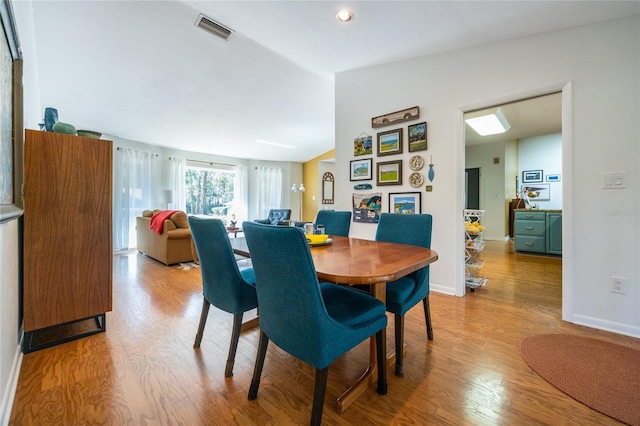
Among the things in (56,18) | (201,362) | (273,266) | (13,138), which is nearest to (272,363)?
(201,362)

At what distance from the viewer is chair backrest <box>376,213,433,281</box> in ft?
6.23

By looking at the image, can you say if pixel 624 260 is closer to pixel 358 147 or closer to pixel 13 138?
pixel 358 147

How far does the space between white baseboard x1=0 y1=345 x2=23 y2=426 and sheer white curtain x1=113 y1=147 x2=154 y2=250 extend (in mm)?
4281

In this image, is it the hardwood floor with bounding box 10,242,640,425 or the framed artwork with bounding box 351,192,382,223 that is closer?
the hardwood floor with bounding box 10,242,640,425

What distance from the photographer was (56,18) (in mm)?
2371

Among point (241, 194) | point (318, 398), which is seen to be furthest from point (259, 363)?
point (241, 194)

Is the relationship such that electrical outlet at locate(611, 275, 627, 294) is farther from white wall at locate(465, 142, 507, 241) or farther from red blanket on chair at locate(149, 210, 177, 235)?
red blanket on chair at locate(149, 210, 177, 235)

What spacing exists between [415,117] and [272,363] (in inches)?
108

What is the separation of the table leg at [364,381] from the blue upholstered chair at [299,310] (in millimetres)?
111

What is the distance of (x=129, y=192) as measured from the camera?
5.49m

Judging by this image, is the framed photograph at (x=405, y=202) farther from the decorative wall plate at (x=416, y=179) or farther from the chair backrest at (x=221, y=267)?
the chair backrest at (x=221, y=267)

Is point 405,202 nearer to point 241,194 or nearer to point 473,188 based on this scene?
point 473,188

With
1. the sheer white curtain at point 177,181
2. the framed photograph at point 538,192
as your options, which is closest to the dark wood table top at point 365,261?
the sheer white curtain at point 177,181

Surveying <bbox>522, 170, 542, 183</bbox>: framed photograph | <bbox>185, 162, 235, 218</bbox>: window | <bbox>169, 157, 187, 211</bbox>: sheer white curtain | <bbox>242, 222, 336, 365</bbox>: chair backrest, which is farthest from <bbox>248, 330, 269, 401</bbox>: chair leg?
<bbox>522, 170, 542, 183</bbox>: framed photograph
